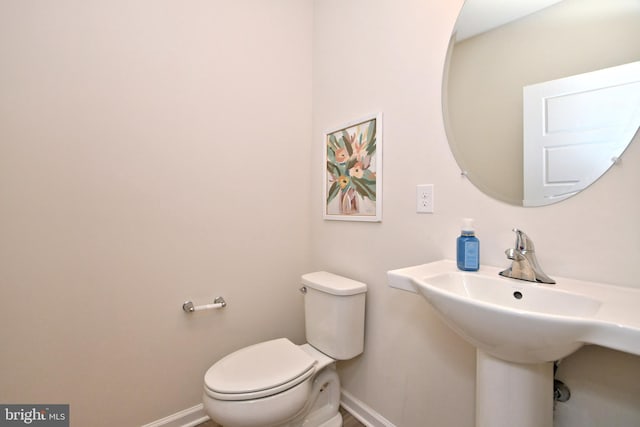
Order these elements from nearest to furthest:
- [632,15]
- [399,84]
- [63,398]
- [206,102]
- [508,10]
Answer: [632,15], [508,10], [63,398], [399,84], [206,102]

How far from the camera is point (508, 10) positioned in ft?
3.06

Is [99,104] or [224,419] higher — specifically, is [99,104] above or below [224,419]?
above

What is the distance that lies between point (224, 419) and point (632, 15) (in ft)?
5.70

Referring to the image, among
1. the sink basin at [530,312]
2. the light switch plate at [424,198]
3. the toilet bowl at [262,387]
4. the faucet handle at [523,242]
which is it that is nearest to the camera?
the sink basin at [530,312]

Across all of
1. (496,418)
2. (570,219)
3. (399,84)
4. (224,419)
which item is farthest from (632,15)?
(224,419)

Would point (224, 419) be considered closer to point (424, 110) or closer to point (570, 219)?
point (570, 219)

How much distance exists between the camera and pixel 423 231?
1134mm

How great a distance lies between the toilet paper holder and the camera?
4.38ft

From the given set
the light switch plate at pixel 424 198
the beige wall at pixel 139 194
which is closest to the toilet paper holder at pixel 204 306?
the beige wall at pixel 139 194

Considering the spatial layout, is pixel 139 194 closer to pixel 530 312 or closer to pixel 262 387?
pixel 262 387

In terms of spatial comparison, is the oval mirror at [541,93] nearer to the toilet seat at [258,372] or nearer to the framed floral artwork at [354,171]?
the framed floral artwork at [354,171]

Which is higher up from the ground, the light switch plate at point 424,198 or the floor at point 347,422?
the light switch plate at point 424,198

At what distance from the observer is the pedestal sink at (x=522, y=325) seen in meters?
0.51

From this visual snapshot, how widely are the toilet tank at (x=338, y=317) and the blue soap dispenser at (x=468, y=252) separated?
0.53m
